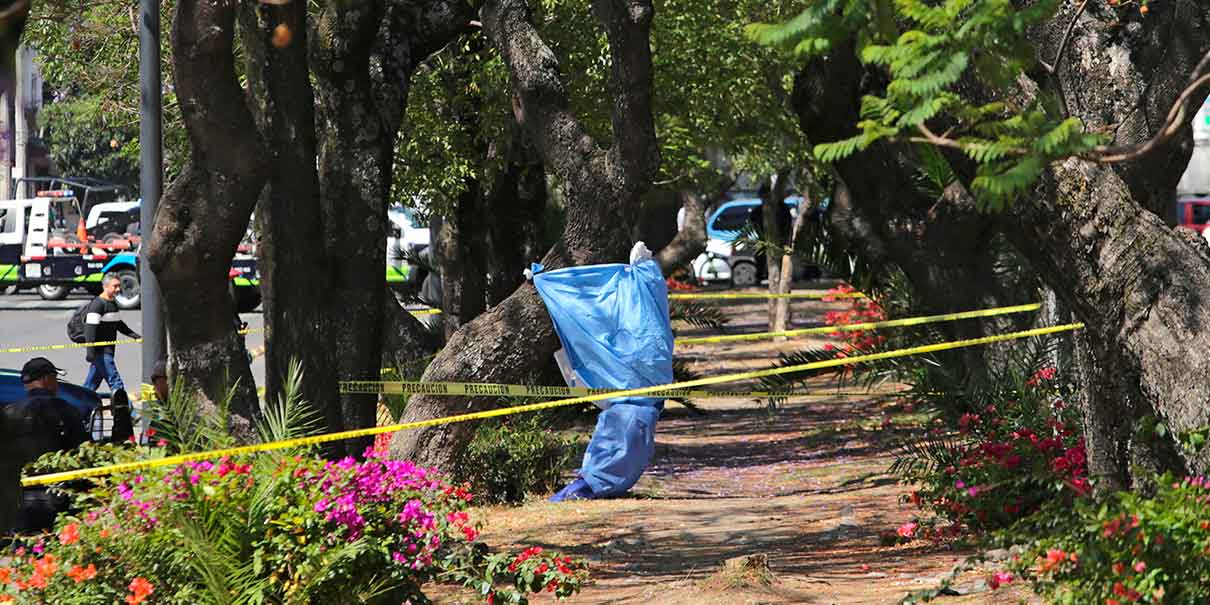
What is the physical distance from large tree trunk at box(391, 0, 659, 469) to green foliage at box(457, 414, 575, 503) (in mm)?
707

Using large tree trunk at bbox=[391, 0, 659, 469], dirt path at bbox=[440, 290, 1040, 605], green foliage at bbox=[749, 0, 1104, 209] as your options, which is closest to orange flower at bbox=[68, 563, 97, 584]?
dirt path at bbox=[440, 290, 1040, 605]

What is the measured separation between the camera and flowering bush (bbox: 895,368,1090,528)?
8.44 metres

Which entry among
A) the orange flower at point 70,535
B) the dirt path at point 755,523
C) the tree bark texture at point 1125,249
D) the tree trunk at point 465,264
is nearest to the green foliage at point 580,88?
the tree trunk at point 465,264

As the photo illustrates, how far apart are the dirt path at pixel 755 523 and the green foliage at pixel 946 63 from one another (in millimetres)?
3017

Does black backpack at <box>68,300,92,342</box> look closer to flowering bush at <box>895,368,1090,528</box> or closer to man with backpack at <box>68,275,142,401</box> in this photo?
man with backpack at <box>68,275,142,401</box>

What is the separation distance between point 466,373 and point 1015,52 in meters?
6.05

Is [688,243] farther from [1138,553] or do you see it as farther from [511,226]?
[1138,553]

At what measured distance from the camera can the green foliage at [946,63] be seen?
4859mm

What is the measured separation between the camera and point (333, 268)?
9.89 m

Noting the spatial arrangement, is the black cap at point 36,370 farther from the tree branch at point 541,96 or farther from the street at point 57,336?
the street at point 57,336

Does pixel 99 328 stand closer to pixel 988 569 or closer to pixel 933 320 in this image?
pixel 933 320

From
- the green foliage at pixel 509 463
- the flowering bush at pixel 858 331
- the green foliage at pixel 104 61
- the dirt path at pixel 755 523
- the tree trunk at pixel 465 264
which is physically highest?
the green foliage at pixel 104 61

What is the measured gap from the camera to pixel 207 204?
8.31m

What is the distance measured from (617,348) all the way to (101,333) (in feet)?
25.7
